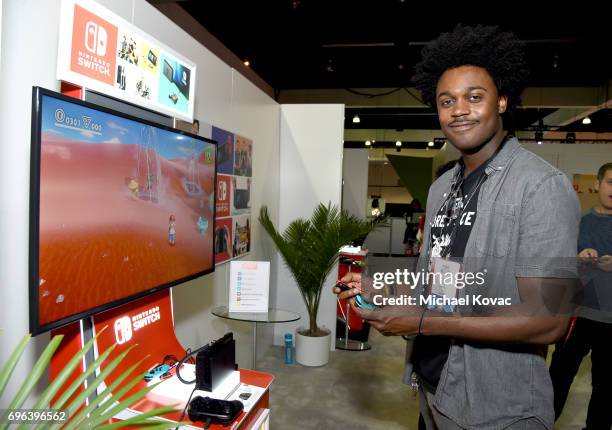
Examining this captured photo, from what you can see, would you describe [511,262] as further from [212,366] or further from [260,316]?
[260,316]

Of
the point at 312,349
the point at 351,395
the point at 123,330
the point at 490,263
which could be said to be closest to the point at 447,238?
the point at 490,263

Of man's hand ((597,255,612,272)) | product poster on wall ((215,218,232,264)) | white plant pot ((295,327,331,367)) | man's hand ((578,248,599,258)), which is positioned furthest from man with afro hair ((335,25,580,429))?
white plant pot ((295,327,331,367))

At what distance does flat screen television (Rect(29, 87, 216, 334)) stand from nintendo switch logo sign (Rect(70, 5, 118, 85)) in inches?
7.3

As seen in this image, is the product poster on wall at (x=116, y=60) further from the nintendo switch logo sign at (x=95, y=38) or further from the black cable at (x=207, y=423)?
the black cable at (x=207, y=423)

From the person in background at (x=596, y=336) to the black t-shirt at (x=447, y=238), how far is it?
4.79ft

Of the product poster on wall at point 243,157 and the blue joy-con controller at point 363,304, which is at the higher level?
the product poster on wall at point 243,157

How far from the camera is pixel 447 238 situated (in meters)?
1.28

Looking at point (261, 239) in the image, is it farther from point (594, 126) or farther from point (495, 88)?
point (594, 126)

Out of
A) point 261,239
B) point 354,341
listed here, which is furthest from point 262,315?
point 354,341

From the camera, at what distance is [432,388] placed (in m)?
1.27

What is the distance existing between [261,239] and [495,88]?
2920mm

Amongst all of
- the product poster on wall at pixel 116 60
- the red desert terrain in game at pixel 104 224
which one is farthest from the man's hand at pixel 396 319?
the product poster on wall at pixel 116 60

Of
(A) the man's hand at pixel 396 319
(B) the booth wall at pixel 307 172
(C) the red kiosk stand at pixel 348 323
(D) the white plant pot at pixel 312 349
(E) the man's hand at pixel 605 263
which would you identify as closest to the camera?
(A) the man's hand at pixel 396 319

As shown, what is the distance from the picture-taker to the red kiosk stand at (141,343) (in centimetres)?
138
